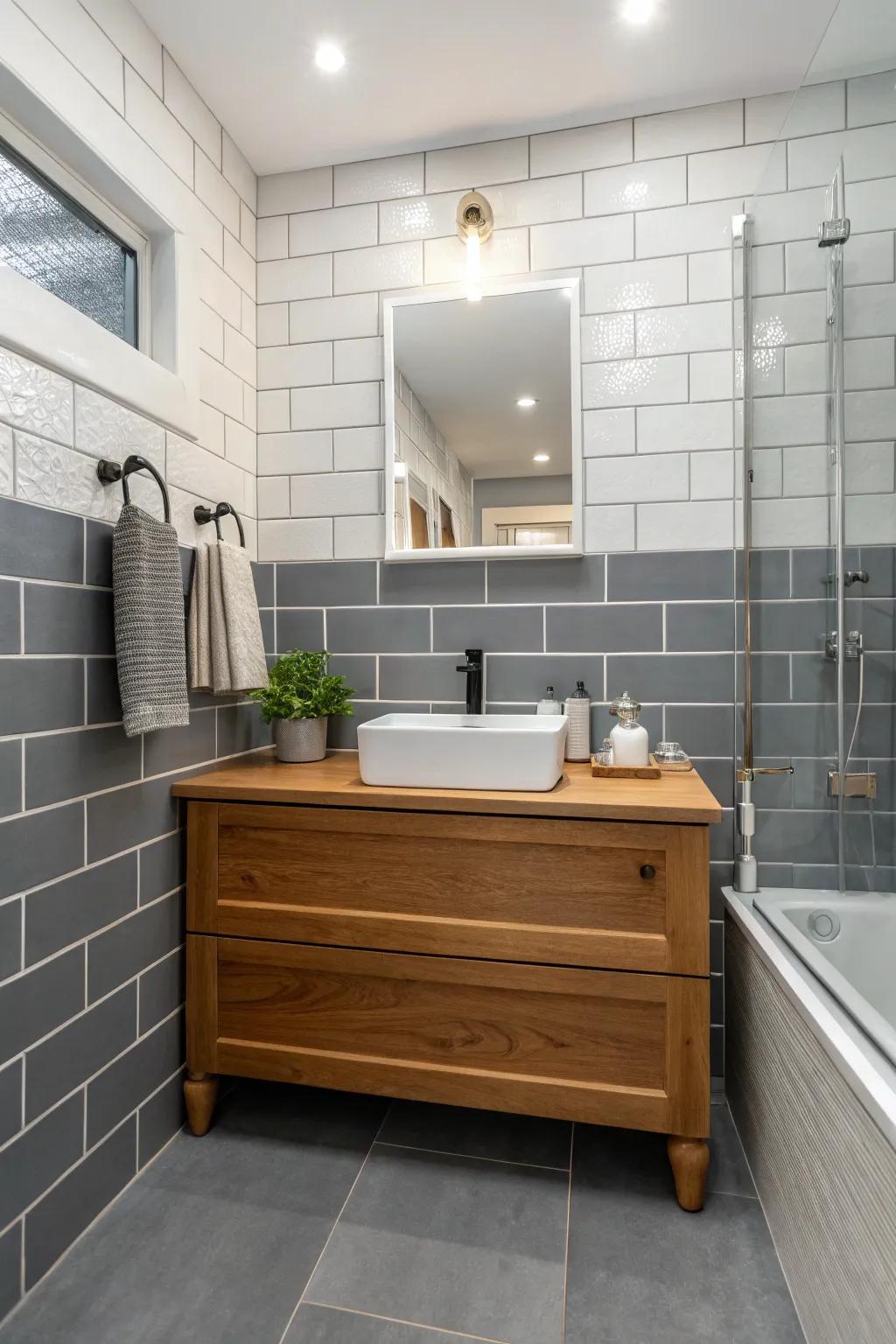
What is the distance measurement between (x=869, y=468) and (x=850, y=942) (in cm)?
88

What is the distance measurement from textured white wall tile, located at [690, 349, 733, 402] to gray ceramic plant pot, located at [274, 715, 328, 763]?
1300 mm

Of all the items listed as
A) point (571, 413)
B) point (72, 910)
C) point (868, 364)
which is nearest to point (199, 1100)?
point (72, 910)

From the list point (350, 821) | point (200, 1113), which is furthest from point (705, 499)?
point (200, 1113)

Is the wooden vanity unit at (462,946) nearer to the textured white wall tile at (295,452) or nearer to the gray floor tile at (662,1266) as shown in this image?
the gray floor tile at (662,1266)

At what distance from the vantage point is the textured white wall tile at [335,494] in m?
2.05

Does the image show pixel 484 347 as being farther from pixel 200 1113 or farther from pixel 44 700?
pixel 200 1113

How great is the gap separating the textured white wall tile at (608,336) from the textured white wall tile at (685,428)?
17cm

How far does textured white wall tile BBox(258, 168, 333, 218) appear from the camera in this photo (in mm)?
2070

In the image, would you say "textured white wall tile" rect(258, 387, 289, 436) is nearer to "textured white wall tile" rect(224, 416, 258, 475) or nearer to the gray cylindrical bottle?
"textured white wall tile" rect(224, 416, 258, 475)

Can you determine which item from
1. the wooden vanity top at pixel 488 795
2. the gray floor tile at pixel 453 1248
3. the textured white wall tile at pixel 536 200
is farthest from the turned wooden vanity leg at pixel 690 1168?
the textured white wall tile at pixel 536 200

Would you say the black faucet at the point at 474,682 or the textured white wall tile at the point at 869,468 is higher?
the textured white wall tile at the point at 869,468

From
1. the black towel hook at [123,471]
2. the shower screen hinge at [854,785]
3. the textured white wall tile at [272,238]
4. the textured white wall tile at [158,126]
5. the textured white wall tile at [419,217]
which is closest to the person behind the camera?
the shower screen hinge at [854,785]

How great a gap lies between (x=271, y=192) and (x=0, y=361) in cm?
131

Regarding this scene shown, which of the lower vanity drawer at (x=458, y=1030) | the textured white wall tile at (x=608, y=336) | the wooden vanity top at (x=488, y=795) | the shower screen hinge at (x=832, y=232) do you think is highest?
the textured white wall tile at (x=608, y=336)
